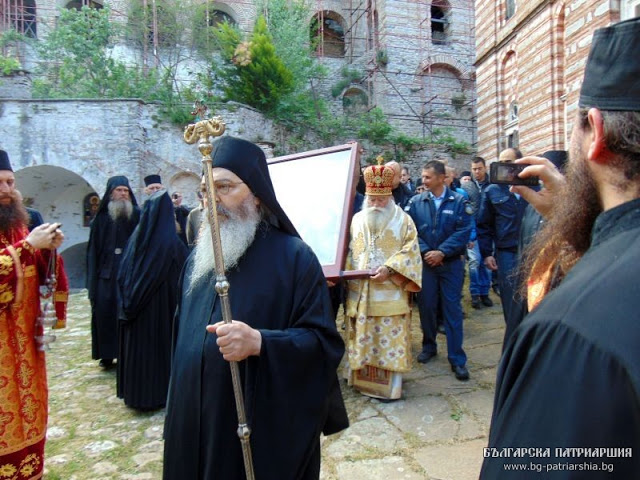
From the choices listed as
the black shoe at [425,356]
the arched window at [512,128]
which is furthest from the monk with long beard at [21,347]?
the arched window at [512,128]

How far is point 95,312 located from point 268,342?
4.52 m

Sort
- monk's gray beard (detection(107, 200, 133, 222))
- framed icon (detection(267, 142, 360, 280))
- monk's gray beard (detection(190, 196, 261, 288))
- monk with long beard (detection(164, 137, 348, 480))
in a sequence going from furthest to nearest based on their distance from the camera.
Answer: monk's gray beard (detection(107, 200, 133, 222)) < framed icon (detection(267, 142, 360, 280)) < monk's gray beard (detection(190, 196, 261, 288)) < monk with long beard (detection(164, 137, 348, 480))

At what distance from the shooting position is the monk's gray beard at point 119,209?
19.2 ft

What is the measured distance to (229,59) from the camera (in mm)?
17844

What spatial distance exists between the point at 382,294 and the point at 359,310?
0.27 m

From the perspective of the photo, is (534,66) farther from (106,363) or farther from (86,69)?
(86,69)

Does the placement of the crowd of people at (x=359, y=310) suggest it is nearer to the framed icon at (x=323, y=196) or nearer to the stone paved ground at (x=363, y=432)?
the stone paved ground at (x=363, y=432)

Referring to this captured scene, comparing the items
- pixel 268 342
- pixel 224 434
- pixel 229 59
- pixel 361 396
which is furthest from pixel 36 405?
pixel 229 59

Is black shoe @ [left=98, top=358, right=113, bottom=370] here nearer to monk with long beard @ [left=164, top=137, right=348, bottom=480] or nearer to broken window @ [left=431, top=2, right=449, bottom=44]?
monk with long beard @ [left=164, top=137, right=348, bottom=480]

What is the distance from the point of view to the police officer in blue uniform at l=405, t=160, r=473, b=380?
4879 mm

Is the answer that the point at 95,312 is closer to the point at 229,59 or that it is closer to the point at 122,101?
the point at 122,101

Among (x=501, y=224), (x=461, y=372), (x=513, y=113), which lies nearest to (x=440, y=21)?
(x=513, y=113)

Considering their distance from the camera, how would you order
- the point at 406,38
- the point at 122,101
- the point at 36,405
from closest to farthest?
the point at 36,405, the point at 122,101, the point at 406,38

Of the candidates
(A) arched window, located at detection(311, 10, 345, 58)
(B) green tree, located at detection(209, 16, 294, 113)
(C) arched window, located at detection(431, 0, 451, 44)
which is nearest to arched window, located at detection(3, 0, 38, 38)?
(B) green tree, located at detection(209, 16, 294, 113)
